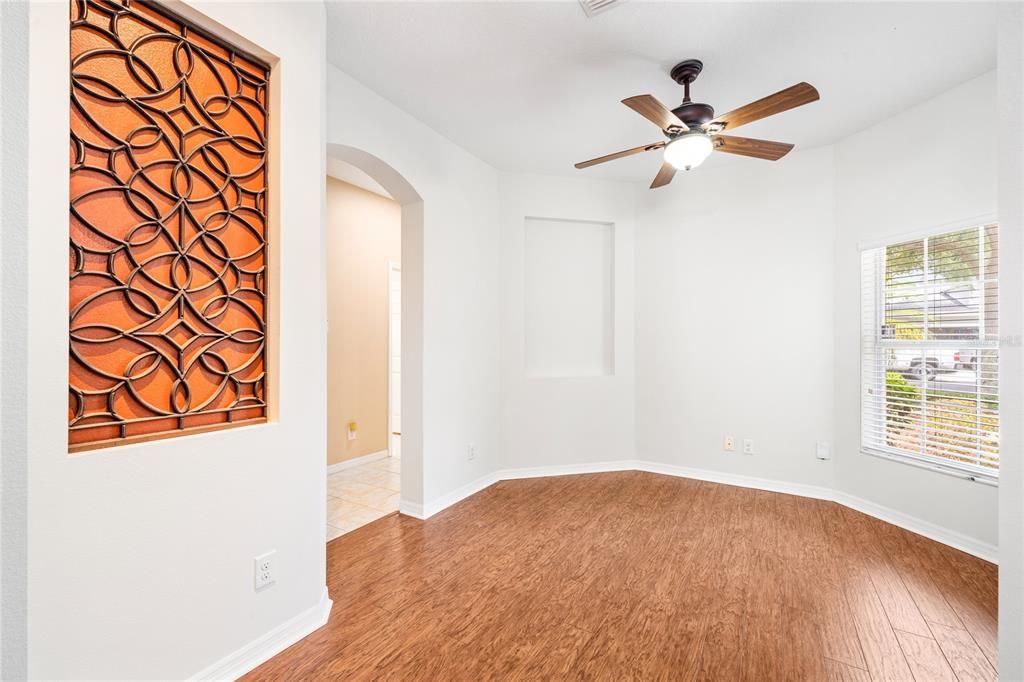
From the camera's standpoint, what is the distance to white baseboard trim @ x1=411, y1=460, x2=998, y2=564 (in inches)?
104

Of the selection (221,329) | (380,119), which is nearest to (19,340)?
(221,329)

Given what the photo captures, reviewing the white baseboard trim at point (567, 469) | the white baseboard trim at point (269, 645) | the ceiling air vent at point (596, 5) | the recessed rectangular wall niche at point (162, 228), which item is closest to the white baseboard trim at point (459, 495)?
the white baseboard trim at point (567, 469)

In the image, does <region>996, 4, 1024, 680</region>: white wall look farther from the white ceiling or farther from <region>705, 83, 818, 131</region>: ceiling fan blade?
the white ceiling

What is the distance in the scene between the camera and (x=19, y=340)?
45.0 inches

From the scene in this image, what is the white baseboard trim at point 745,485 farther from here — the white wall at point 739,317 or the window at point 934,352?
the window at point 934,352

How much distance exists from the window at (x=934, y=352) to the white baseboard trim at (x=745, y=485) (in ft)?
1.31

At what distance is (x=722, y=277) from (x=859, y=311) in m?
1.01

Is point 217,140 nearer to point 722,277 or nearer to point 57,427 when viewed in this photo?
point 57,427

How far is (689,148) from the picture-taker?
2.32 m

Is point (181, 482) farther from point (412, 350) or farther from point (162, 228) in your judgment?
point (412, 350)

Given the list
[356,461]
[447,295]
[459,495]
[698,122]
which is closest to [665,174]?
[698,122]

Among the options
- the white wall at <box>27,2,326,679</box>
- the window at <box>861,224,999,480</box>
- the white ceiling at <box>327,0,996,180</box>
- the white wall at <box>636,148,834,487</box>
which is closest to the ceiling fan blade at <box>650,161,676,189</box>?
the white ceiling at <box>327,0,996,180</box>

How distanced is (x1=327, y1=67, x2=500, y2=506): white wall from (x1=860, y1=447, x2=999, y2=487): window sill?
288 centimetres

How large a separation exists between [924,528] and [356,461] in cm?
450
